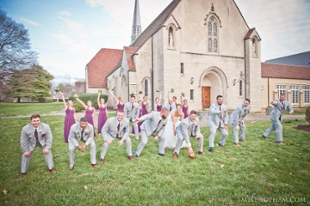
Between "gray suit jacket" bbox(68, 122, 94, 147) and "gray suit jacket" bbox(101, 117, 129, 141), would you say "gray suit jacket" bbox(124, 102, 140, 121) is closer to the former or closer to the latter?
"gray suit jacket" bbox(101, 117, 129, 141)

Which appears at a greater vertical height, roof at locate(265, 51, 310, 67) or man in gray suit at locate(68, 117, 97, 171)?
roof at locate(265, 51, 310, 67)

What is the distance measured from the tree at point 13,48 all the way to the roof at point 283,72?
36.3 meters

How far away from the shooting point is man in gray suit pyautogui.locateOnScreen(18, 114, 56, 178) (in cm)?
458

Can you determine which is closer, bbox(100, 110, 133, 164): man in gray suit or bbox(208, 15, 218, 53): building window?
bbox(100, 110, 133, 164): man in gray suit

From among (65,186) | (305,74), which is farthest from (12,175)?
(305,74)

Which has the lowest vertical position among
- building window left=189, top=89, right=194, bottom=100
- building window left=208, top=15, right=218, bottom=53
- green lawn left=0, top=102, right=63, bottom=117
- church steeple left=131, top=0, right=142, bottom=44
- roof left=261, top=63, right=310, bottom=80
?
green lawn left=0, top=102, right=63, bottom=117

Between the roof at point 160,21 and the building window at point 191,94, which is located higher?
the roof at point 160,21

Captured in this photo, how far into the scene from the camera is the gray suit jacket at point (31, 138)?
15.0ft

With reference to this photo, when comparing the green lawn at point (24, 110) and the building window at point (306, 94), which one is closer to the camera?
the green lawn at point (24, 110)

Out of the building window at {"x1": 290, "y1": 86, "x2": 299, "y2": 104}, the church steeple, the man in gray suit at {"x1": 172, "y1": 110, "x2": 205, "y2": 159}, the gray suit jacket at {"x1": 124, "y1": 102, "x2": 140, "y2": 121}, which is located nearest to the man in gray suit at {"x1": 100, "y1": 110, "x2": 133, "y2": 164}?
the man in gray suit at {"x1": 172, "y1": 110, "x2": 205, "y2": 159}

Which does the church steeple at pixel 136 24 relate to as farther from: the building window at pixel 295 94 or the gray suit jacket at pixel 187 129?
the gray suit jacket at pixel 187 129

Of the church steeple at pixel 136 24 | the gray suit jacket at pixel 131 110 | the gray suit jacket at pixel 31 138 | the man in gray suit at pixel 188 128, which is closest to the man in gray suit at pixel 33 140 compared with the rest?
the gray suit jacket at pixel 31 138

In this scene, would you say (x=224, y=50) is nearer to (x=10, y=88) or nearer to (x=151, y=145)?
(x=151, y=145)

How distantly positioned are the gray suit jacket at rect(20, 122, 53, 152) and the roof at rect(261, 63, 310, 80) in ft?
90.4
